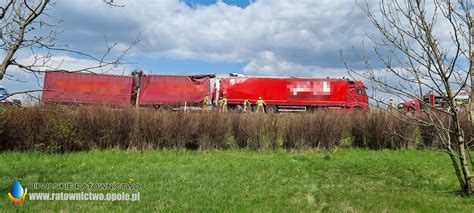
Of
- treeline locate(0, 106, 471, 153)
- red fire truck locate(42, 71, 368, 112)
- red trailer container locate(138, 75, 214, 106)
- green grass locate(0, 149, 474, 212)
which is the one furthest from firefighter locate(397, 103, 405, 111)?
red trailer container locate(138, 75, 214, 106)

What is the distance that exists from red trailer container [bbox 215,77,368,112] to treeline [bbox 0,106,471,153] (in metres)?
16.4

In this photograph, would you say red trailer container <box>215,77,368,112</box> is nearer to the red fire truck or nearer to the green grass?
the red fire truck

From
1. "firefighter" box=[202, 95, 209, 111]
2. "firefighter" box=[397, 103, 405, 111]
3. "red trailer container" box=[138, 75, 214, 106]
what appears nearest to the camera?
"firefighter" box=[397, 103, 405, 111]

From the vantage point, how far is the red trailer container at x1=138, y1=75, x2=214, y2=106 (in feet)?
103

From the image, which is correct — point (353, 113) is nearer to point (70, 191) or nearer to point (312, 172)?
point (312, 172)

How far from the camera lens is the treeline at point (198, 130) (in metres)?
13.2

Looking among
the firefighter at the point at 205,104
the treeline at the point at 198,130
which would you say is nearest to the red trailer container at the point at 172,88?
the firefighter at the point at 205,104

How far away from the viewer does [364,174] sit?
942cm

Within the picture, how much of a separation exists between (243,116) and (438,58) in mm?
9312

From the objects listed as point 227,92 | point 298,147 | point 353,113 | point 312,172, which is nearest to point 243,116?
point 298,147

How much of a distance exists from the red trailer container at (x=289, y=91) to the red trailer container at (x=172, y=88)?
175 cm

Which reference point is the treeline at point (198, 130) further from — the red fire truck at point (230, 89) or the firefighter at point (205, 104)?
the red fire truck at point (230, 89)

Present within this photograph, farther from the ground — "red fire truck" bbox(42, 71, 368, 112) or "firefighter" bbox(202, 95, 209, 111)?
"red fire truck" bbox(42, 71, 368, 112)

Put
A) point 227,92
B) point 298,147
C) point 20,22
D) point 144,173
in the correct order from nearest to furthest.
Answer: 1. point 20,22
2. point 144,173
3. point 298,147
4. point 227,92
